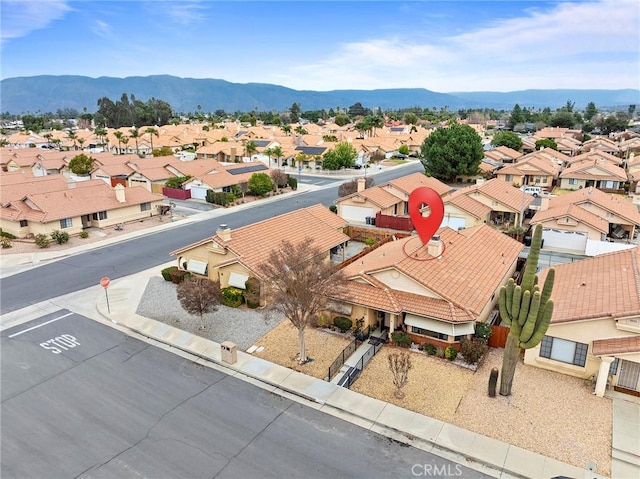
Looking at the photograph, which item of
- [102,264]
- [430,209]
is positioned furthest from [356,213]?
[102,264]

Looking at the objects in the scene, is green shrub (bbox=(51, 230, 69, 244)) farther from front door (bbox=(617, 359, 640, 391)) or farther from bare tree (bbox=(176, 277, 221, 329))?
front door (bbox=(617, 359, 640, 391))

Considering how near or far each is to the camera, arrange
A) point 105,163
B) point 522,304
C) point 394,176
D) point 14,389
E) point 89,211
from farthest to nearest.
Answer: point 394,176, point 105,163, point 89,211, point 14,389, point 522,304

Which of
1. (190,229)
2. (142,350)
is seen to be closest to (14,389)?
(142,350)

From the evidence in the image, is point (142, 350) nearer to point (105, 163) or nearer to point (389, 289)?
point (389, 289)

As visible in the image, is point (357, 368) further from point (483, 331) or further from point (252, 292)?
point (252, 292)

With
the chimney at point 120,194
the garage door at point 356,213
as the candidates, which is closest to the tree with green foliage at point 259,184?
the garage door at point 356,213

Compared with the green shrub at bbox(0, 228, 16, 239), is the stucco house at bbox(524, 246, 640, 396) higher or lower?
higher

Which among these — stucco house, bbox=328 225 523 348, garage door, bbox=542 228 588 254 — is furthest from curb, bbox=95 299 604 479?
garage door, bbox=542 228 588 254
